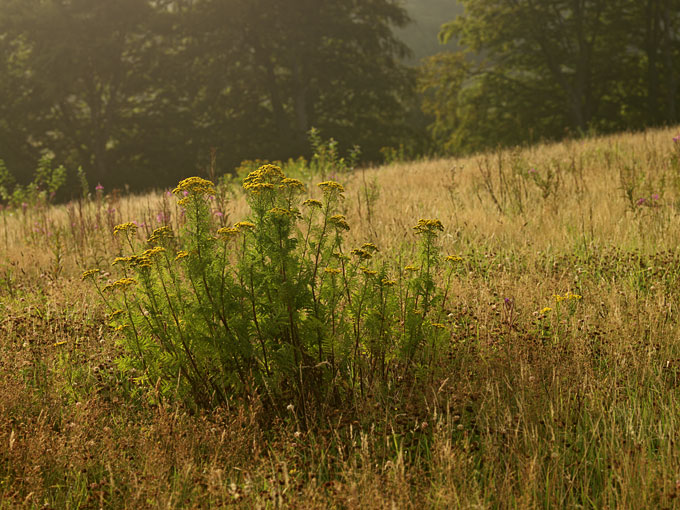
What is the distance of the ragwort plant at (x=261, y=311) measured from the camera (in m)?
2.32

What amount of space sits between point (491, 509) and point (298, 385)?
100 centimetres

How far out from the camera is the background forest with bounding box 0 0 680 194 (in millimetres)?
22578

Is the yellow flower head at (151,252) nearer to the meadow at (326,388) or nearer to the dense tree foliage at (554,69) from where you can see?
the meadow at (326,388)

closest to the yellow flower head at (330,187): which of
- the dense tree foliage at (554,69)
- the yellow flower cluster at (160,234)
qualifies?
the yellow flower cluster at (160,234)

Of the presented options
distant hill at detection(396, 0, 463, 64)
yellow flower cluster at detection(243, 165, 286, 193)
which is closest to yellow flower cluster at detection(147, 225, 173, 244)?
yellow flower cluster at detection(243, 165, 286, 193)

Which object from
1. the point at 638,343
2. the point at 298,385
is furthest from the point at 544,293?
the point at 298,385

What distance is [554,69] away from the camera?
24.1 m

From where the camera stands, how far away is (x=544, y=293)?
140 inches

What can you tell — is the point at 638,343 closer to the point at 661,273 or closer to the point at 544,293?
the point at 544,293

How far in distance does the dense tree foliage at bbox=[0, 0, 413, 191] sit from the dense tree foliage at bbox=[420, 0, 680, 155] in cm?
327

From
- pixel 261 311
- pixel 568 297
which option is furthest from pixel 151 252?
pixel 568 297

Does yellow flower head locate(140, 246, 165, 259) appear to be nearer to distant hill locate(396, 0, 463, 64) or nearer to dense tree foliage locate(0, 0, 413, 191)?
dense tree foliage locate(0, 0, 413, 191)

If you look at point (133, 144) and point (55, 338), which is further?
point (133, 144)

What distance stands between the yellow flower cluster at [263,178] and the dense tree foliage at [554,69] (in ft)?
76.2
